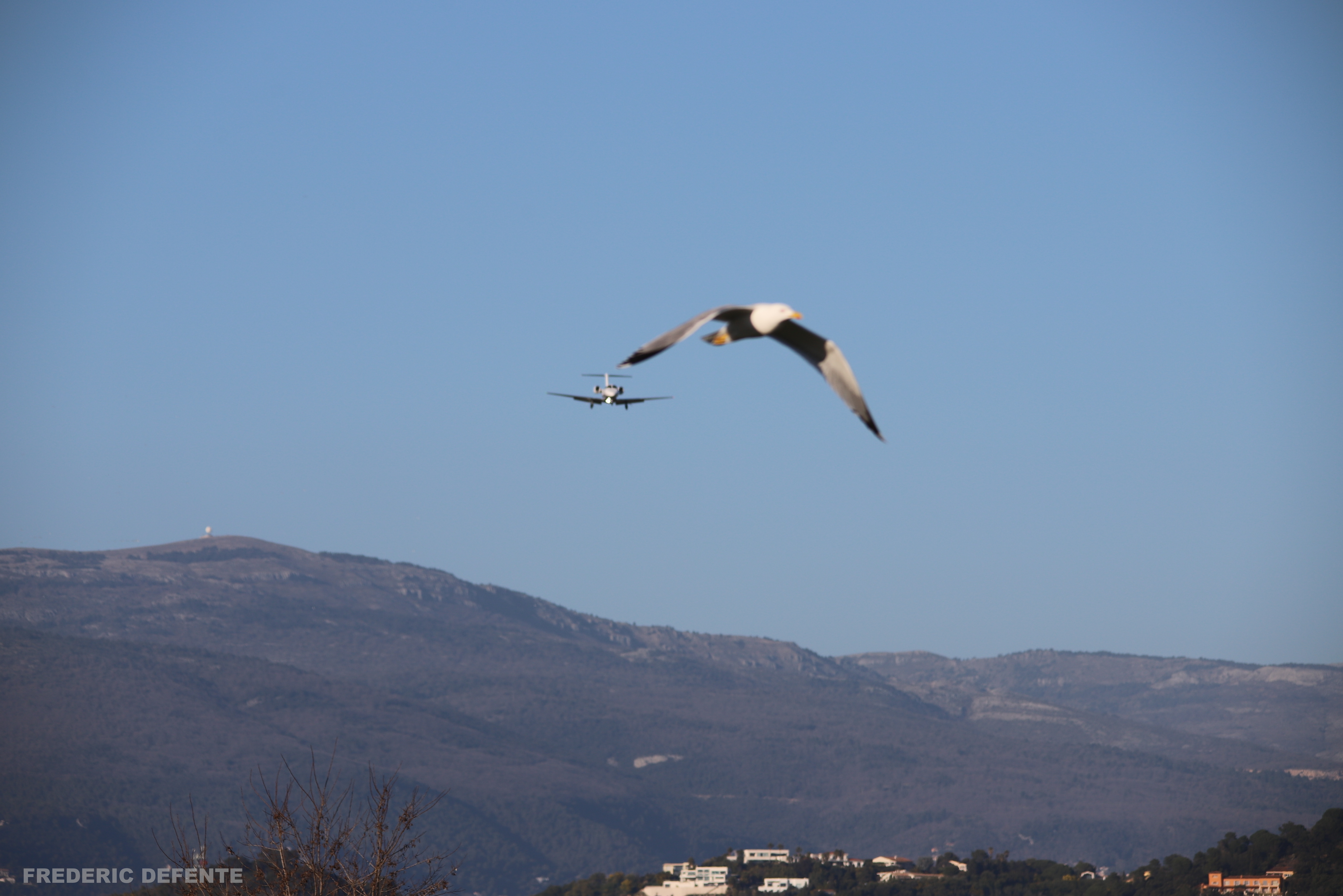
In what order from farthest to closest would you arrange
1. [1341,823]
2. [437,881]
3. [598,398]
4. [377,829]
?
[1341,823] → [598,398] → [437,881] → [377,829]

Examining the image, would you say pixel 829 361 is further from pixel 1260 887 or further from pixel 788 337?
pixel 1260 887

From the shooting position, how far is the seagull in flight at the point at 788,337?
1605 cm

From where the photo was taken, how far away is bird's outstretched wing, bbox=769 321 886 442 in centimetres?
1608

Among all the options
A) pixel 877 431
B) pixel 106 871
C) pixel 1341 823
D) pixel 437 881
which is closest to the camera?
pixel 877 431

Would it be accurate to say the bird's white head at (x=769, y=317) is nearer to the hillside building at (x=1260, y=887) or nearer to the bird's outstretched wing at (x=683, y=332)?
the bird's outstretched wing at (x=683, y=332)

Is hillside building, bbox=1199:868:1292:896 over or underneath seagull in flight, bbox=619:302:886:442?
underneath

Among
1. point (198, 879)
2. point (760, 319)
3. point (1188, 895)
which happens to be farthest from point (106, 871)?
point (1188, 895)

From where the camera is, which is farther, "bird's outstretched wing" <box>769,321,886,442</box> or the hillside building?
the hillside building

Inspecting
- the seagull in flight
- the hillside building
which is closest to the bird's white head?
the seagull in flight

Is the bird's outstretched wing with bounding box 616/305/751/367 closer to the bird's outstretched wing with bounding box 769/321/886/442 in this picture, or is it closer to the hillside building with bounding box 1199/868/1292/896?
the bird's outstretched wing with bounding box 769/321/886/442

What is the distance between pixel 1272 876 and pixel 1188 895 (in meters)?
10.4

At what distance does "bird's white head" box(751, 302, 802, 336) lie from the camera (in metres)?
16.6

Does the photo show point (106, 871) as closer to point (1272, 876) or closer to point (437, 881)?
point (437, 881)

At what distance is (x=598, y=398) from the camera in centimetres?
3114
